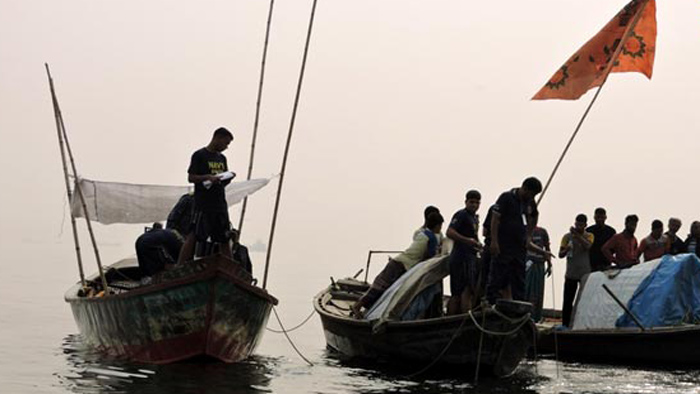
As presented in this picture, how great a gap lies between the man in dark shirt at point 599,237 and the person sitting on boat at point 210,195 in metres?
6.57

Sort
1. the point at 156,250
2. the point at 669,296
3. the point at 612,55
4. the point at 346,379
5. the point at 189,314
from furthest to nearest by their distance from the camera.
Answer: the point at 612,55 < the point at 669,296 < the point at 156,250 < the point at 346,379 < the point at 189,314

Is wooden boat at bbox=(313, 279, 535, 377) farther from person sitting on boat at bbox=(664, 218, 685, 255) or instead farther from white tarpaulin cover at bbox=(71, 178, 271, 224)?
person sitting on boat at bbox=(664, 218, 685, 255)

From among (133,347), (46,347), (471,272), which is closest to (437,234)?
(471,272)

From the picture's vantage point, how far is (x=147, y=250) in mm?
17297

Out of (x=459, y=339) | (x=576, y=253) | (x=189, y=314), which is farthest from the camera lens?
(x=576, y=253)

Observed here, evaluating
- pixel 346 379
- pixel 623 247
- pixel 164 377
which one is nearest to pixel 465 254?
pixel 346 379

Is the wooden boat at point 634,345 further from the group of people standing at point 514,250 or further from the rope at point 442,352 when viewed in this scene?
the rope at point 442,352

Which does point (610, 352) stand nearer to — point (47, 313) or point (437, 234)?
point (437, 234)

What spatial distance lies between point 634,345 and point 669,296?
0.94 metres

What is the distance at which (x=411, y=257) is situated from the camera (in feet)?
58.4

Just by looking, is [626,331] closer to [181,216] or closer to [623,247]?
[623,247]

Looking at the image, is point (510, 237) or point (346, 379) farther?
point (346, 379)

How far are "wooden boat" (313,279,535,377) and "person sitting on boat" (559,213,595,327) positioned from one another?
3971mm

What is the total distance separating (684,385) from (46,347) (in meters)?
10.8
